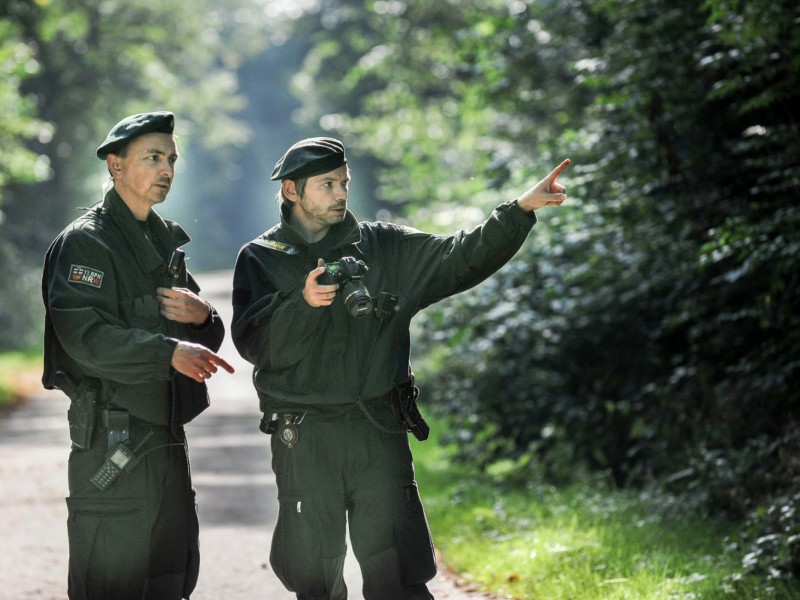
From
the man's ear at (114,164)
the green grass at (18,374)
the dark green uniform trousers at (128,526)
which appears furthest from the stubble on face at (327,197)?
the green grass at (18,374)

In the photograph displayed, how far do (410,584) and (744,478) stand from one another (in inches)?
145

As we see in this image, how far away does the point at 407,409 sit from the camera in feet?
15.0

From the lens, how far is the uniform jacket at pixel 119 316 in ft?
13.5

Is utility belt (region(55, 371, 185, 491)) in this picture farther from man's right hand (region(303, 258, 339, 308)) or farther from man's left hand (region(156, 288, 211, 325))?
man's right hand (region(303, 258, 339, 308))

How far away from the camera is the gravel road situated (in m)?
7.16

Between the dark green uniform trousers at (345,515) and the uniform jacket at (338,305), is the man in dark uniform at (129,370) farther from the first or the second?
the dark green uniform trousers at (345,515)

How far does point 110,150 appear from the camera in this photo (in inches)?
177

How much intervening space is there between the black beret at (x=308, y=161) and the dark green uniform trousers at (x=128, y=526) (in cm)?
107

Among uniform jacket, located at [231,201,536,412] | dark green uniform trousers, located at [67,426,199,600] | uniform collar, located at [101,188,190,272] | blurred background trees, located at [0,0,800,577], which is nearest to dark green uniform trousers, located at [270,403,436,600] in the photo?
uniform jacket, located at [231,201,536,412]

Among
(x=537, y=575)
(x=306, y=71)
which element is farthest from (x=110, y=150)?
(x=306, y=71)

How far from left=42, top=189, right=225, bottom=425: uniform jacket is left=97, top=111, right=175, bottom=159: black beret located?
0.18 meters

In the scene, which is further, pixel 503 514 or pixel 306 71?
pixel 306 71

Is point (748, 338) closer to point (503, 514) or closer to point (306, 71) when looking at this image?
point (503, 514)

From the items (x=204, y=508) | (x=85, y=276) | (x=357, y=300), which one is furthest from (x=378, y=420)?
(x=204, y=508)
